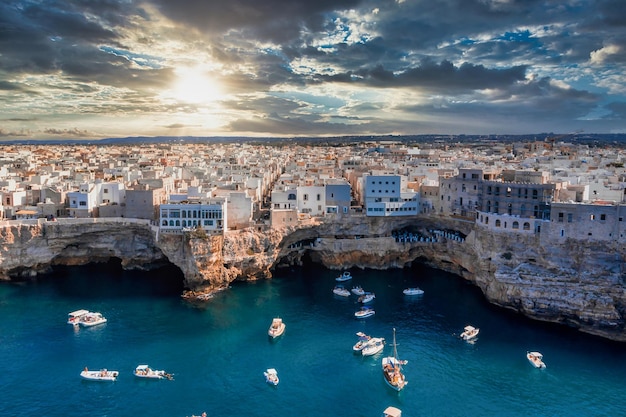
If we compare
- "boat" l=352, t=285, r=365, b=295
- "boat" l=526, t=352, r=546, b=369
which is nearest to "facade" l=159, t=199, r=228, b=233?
"boat" l=352, t=285, r=365, b=295

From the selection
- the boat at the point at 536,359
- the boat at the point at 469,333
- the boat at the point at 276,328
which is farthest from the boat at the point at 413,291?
the boat at the point at 276,328

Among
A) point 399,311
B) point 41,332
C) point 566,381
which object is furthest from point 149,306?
point 566,381

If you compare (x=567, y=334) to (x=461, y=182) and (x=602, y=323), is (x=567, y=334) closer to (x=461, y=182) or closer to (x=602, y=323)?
(x=602, y=323)

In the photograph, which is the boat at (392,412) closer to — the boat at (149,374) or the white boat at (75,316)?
the boat at (149,374)

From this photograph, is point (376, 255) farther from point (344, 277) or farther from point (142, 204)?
point (142, 204)

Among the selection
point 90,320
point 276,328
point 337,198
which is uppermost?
point 337,198

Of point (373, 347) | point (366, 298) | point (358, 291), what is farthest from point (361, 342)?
point (358, 291)
